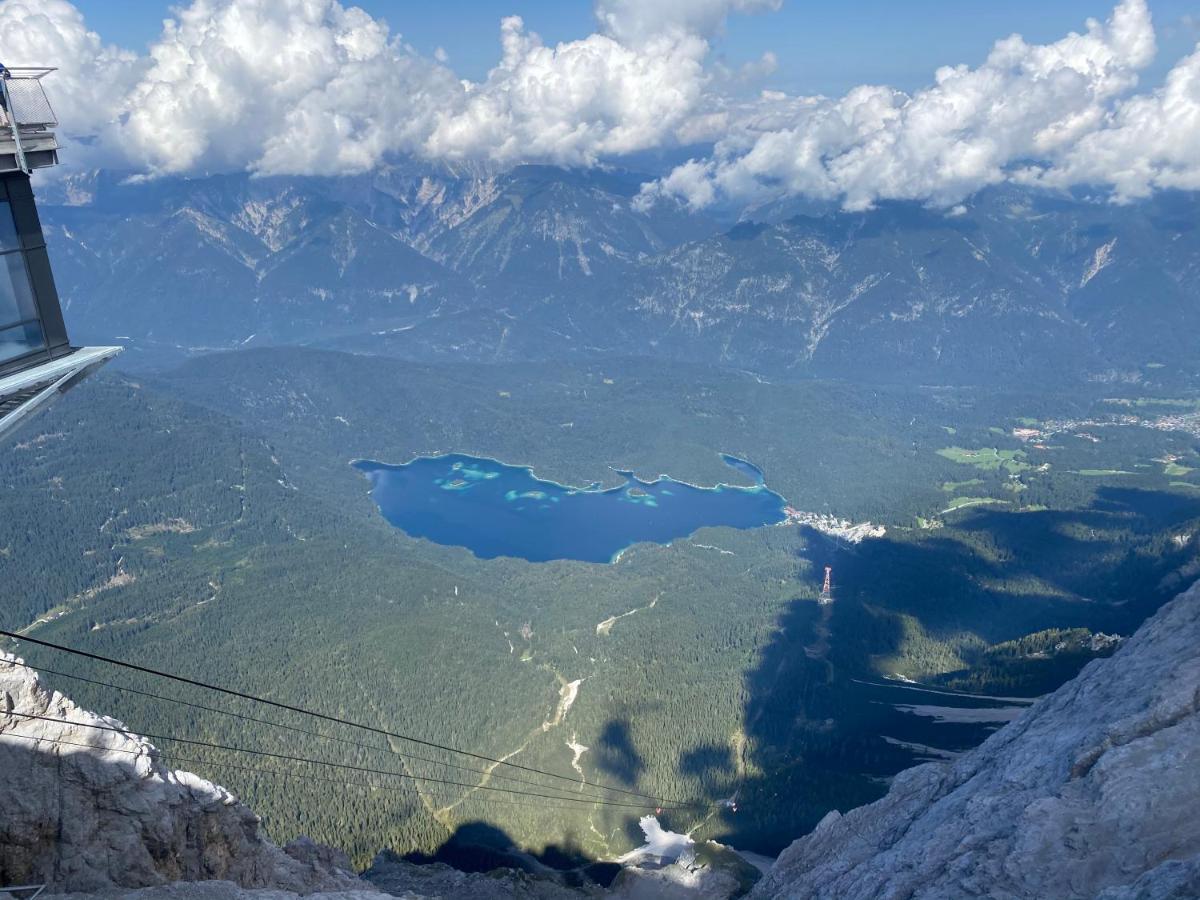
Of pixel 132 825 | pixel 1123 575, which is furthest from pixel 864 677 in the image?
pixel 132 825

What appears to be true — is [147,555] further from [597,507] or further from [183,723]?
[597,507]

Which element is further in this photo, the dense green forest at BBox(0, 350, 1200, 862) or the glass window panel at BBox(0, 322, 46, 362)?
the dense green forest at BBox(0, 350, 1200, 862)

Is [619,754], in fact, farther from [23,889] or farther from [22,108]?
[22,108]

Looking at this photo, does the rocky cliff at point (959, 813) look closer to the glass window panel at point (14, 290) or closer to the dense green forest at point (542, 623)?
the glass window panel at point (14, 290)

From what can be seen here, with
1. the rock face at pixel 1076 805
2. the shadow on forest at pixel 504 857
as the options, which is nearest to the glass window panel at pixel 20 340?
the rock face at pixel 1076 805

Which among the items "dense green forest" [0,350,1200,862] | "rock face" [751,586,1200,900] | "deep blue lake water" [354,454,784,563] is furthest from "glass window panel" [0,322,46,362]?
"deep blue lake water" [354,454,784,563]

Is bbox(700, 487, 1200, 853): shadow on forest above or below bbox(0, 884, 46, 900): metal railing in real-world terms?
below

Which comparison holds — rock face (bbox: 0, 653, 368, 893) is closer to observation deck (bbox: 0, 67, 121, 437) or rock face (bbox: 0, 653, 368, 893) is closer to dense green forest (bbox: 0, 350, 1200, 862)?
observation deck (bbox: 0, 67, 121, 437)
